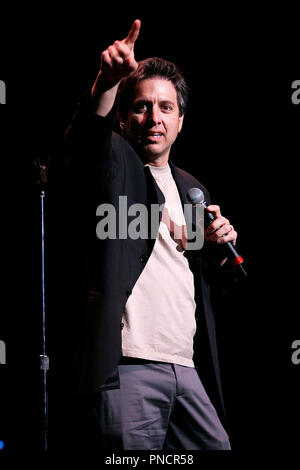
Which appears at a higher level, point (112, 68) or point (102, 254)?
point (112, 68)

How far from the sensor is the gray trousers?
4.66ft

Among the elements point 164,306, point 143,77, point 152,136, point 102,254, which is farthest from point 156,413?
point 143,77

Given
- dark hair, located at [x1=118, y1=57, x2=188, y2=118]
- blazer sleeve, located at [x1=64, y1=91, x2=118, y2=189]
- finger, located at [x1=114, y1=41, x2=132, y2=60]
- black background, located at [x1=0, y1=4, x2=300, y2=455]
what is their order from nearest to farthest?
finger, located at [x1=114, y1=41, x2=132, y2=60]
blazer sleeve, located at [x1=64, y1=91, x2=118, y2=189]
dark hair, located at [x1=118, y1=57, x2=188, y2=118]
black background, located at [x1=0, y1=4, x2=300, y2=455]

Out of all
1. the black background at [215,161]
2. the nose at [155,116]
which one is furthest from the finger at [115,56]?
the black background at [215,161]

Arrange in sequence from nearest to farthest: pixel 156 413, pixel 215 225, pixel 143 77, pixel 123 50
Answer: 1. pixel 123 50
2. pixel 156 413
3. pixel 215 225
4. pixel 143 77

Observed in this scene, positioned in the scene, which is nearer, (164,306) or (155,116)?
(164,306)

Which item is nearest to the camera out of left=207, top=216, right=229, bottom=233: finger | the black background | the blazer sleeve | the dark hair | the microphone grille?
the blazer sleeve

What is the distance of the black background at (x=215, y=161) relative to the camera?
2.57 metres

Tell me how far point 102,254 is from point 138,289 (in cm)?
16

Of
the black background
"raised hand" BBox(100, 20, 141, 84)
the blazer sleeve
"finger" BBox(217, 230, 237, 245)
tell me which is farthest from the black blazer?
the black background

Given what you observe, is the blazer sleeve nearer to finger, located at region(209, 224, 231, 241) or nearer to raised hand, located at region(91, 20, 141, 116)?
raised hand, located at region(91, 20, 141, 116)

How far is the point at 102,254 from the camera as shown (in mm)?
1471

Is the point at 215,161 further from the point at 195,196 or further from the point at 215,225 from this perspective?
the point at 215,225

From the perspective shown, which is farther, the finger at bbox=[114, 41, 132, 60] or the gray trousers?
the gray trousers
